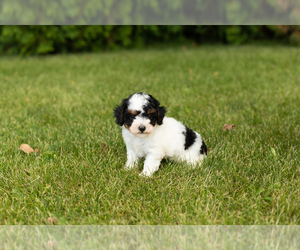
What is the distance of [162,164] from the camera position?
10.0 feet

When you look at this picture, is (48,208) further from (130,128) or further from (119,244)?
(130,128)

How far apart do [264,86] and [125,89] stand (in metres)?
2.85

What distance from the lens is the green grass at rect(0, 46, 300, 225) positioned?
7.48 ft

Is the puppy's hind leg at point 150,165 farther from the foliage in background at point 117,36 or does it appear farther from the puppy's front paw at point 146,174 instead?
the foliage in background at point 117,36

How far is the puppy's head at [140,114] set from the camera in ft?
8.23

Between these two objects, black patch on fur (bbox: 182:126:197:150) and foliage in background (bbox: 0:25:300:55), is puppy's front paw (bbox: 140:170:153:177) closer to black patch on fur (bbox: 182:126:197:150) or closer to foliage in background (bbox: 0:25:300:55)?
black patch on fur (bbox: 182:126:197:150)

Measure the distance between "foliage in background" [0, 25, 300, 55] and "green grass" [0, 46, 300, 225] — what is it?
4.33 metres

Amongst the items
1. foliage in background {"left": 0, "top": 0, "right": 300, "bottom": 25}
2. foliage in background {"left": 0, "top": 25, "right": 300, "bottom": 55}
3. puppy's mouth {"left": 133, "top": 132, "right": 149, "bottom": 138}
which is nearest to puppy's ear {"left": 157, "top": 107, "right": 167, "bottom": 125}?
puppy's mouth {"left": 133, "top": 132, "right": 149, "bottom": 138}

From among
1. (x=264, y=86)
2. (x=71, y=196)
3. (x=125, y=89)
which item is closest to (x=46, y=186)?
(x=71, y=196)

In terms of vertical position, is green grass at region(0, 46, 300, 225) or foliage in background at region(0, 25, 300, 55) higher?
foliage in background at region(0, 25, 300, 55)

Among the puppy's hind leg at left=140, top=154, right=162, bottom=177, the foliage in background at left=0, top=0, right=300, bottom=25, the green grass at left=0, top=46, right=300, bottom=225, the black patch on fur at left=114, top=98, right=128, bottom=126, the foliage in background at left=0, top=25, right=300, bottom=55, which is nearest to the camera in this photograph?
the green grass at left=0, top=46, right=300, bottom=225

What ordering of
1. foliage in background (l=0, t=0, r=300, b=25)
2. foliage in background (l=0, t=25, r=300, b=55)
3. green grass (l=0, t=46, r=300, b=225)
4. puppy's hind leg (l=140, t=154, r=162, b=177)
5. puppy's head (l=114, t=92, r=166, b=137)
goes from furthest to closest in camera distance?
foliage in background (l=0, t=25, r=300, b=55)
foliage in background (l=0, t=0, r=300, b=25)
puppy's hind leg (l=140, t=154, r=162, b=177)
puppy's head (l=114, t=92, r=166, b=137)
green grass (l=0, t=46, r=300, b=225)

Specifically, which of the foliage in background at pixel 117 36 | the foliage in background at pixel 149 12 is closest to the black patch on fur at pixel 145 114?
the foliage in background at pixel 149 12

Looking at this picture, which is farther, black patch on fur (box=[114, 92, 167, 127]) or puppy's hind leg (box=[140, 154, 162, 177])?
puppy's hind leg (box=[140, 154, 162, 177])
